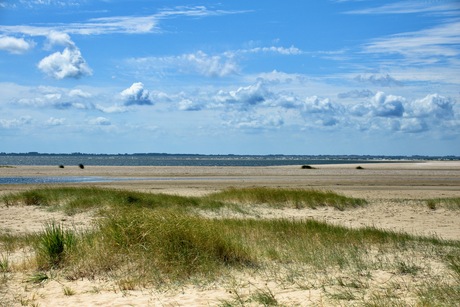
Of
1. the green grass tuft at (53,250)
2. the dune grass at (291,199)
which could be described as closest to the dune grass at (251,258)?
the green grass tuft at (53,250)

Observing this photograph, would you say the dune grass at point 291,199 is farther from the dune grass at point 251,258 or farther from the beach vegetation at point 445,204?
the dune grass at point 251,258

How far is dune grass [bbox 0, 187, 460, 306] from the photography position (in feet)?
28.0

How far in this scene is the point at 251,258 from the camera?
10.8 metres

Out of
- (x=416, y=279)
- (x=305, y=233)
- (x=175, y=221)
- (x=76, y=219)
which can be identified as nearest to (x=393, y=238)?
(x=305, y=233)

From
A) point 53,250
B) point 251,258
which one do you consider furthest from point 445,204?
point 53,250

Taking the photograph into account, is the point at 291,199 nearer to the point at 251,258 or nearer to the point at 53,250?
the point at 251,258

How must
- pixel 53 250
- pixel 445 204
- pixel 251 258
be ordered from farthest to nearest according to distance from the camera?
pixel 445 204 < pixel 251 258 < pixel 53 250

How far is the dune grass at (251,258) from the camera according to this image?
855cm

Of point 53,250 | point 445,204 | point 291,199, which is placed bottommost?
point 445,204

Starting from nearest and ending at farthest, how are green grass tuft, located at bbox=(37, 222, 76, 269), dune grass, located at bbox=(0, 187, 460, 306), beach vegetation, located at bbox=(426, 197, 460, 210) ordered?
dune grass, located at bbox=(0, 187, 460, 306)
green grass tuft, located at bbox=(37, 222, 76, 269)
beach vegetation, located at bbox=(426, 197, 460, 210)

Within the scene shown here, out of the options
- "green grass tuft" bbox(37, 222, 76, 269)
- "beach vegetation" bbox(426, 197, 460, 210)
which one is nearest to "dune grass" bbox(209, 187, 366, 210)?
"beach vegetation" bbox(426, 197, 460, 210)

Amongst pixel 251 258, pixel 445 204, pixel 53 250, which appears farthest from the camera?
pixel 445 204

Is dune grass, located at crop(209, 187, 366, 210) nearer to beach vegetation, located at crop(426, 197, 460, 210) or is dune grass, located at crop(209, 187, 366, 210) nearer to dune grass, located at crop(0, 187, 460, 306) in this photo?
beach vegetation, located at crop(426, 197, 460, 210)

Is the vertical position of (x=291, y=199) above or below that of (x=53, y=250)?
below
